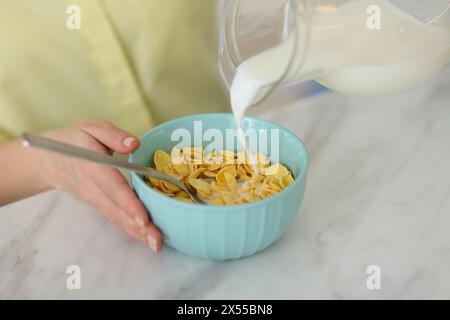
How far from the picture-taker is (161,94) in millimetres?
932

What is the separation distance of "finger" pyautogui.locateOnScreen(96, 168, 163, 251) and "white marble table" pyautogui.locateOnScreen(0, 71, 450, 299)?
1.3 inches

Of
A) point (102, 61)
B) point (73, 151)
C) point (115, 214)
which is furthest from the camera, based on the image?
point (102, 61)

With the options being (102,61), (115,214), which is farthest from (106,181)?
(102,61)

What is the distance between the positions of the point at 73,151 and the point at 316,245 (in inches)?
10.9

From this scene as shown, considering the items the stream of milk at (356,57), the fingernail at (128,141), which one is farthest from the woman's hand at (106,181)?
the stream of milk at (356,57)

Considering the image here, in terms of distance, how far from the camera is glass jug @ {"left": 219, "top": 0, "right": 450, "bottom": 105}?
0.62m

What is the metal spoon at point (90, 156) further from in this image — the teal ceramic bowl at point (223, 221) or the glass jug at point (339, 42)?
the glass jug at point (339, 42)

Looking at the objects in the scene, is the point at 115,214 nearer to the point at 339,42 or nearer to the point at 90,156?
the point at 90,156

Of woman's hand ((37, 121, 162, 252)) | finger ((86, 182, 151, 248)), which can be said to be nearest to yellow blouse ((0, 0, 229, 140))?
woman's hand ((37, 121, 162, 252))

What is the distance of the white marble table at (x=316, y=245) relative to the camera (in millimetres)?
592

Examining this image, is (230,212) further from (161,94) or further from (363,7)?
(161,94)

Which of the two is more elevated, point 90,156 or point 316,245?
point 90,156

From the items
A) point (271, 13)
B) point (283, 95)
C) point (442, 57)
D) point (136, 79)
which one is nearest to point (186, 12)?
point (136, 79)

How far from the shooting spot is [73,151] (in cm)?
52
